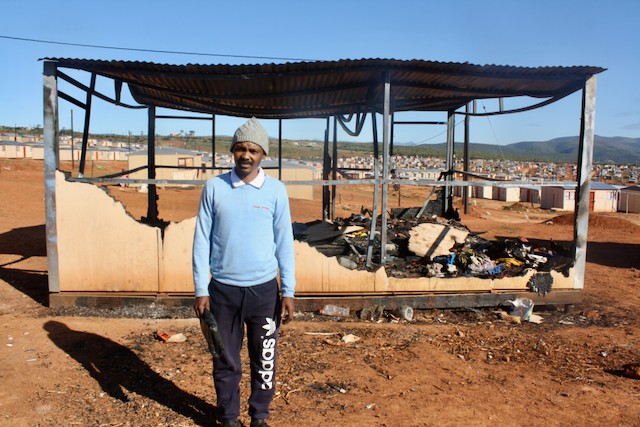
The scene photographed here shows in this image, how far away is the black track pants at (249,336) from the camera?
11.0 feet

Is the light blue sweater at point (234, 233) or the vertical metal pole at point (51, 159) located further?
the vertical metal pole at point (51, 159)

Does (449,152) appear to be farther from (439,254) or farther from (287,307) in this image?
(287,307)

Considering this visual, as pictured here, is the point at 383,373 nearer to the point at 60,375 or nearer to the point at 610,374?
the point at 610,374

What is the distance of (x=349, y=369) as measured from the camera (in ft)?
16.4

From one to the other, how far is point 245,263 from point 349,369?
87.3 inches

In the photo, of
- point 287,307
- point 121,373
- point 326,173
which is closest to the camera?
point 287,307

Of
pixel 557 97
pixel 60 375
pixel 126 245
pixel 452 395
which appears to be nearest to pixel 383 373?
pixel 452 395

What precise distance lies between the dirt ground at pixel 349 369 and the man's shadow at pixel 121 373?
0.6 inches

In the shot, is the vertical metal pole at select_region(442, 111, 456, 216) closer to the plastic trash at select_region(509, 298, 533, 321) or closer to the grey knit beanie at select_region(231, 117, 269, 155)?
the plastic trash at select_region(509, 298, 533, 321)

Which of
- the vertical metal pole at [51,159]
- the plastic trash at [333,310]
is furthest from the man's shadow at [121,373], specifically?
the plastic trash at [333,310]

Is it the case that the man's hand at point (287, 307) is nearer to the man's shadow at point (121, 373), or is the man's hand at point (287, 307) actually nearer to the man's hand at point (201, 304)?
the man's hand at point (201, 304)

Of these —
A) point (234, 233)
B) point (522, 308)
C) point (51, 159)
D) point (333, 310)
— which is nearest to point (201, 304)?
point (234, 233)

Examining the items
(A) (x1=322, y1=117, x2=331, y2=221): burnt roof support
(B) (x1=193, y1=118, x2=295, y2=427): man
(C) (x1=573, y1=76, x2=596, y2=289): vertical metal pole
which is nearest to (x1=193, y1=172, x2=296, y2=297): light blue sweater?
(B) (x1=193, y1=118, x2=295, y2=427): man

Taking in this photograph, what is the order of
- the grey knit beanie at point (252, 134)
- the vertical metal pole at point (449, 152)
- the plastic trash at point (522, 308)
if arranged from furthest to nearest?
the vertical metal pole at point (449, 152) < the plastic trash at point (522, 308) < the grey knit beanie at point (252, 134)
